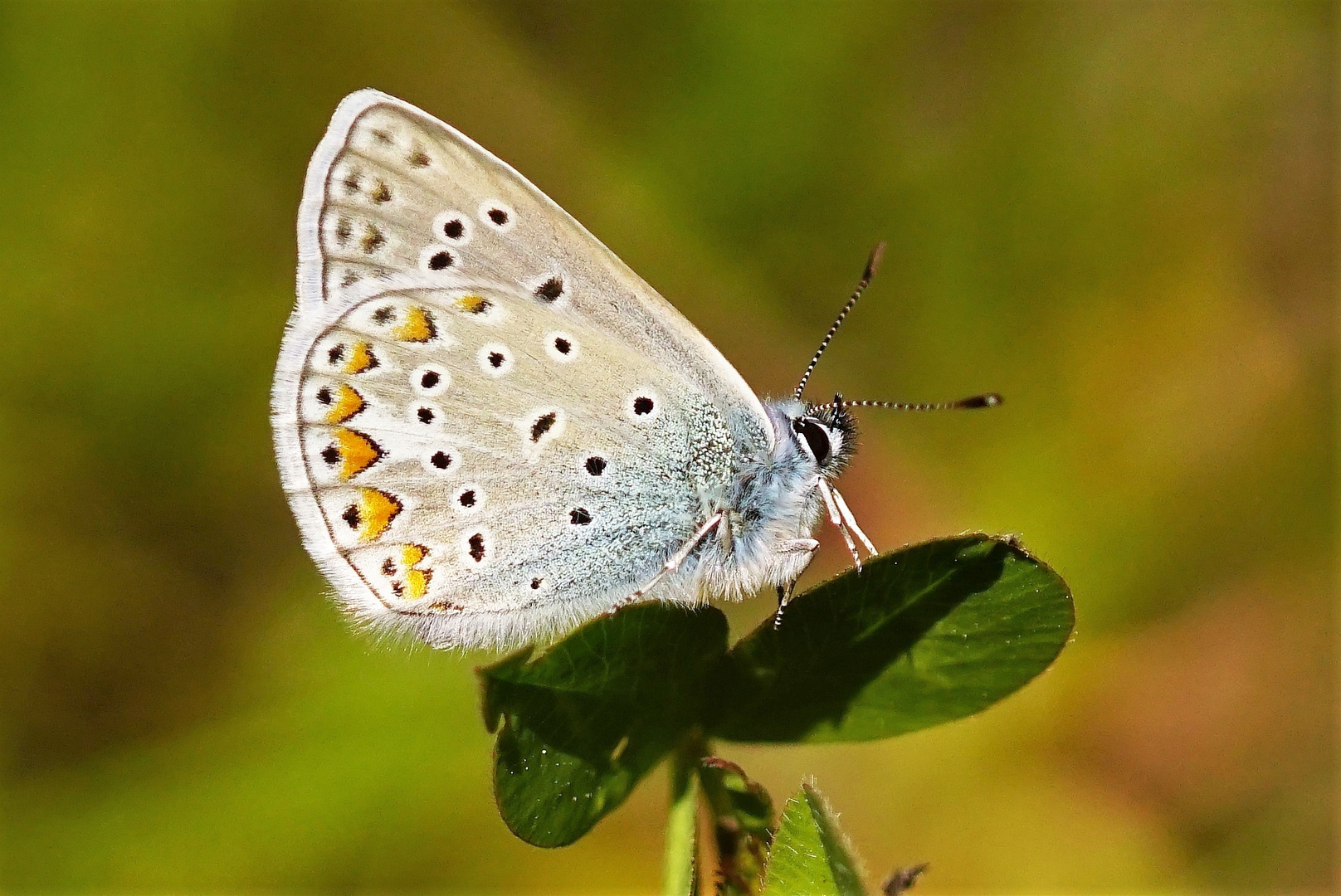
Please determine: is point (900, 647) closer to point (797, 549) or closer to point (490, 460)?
point (797, 549)

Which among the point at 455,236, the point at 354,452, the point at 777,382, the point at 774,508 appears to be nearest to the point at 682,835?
the point at 774,508

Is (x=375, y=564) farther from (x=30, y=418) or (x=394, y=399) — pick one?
(x=30, y=418)

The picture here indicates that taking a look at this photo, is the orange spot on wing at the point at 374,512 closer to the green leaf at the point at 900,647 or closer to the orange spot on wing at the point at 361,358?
the orange spot on wing at the point at 361,358

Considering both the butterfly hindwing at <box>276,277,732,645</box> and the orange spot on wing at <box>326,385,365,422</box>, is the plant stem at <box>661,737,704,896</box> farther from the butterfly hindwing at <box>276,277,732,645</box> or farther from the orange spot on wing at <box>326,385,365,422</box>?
the orange spot on wing at <box>326,385,365,422</box>

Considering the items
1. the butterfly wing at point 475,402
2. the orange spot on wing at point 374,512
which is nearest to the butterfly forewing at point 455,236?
the butterfly wing at point 475,402

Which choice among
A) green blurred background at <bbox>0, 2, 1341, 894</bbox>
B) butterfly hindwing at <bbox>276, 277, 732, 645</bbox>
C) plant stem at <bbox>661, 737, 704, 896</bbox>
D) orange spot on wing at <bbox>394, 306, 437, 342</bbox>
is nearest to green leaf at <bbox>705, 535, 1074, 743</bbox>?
plant stem at <bbox>661, 737, 704, 896</bbox>

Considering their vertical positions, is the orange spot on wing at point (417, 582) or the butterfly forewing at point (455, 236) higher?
the butterfly forewing at point (455, 236)
